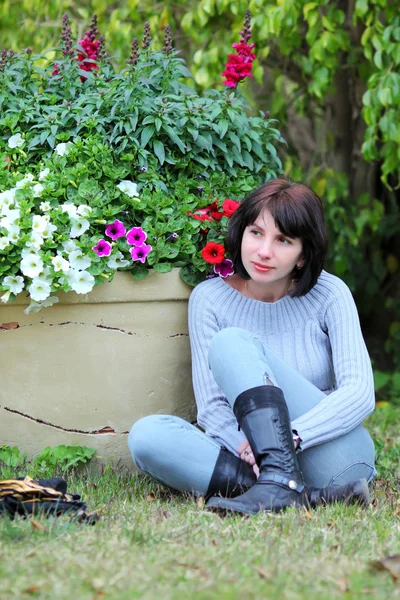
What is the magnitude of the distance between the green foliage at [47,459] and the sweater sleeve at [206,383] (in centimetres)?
41

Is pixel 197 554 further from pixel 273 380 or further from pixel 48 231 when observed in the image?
pixel 48 231

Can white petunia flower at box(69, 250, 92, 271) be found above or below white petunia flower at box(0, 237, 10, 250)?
below

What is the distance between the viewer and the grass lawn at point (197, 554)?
161cm

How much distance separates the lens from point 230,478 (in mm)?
2510

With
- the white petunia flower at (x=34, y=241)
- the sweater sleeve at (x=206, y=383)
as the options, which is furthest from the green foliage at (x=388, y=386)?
the white petunia flower at (x=34, y=241)

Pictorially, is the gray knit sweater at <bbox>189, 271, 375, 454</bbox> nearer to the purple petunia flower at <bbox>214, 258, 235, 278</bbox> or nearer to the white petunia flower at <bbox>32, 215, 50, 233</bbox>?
the purple petunia flower at <bbox>214, 258, 235, 278</bbox>

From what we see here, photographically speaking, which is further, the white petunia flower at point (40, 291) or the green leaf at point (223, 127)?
the green leaf at point (223, 127)

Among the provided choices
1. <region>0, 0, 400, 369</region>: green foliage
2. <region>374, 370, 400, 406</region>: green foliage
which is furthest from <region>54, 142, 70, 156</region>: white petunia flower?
<region>374, 370, 400, 406</region>: green foliage

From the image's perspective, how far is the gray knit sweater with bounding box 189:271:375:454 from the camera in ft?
8.38

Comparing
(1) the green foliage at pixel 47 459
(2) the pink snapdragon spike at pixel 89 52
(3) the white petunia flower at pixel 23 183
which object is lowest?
(1) the green foliage at pixel 47 459

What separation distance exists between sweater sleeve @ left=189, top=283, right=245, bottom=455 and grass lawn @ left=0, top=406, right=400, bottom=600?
Result: 0.24m

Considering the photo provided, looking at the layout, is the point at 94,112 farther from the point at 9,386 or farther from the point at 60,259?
the point at 9,386

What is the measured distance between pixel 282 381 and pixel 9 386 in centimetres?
87

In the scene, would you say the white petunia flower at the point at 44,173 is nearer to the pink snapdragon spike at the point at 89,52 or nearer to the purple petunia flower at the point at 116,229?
the purple petunia flower at the point at 116,229
